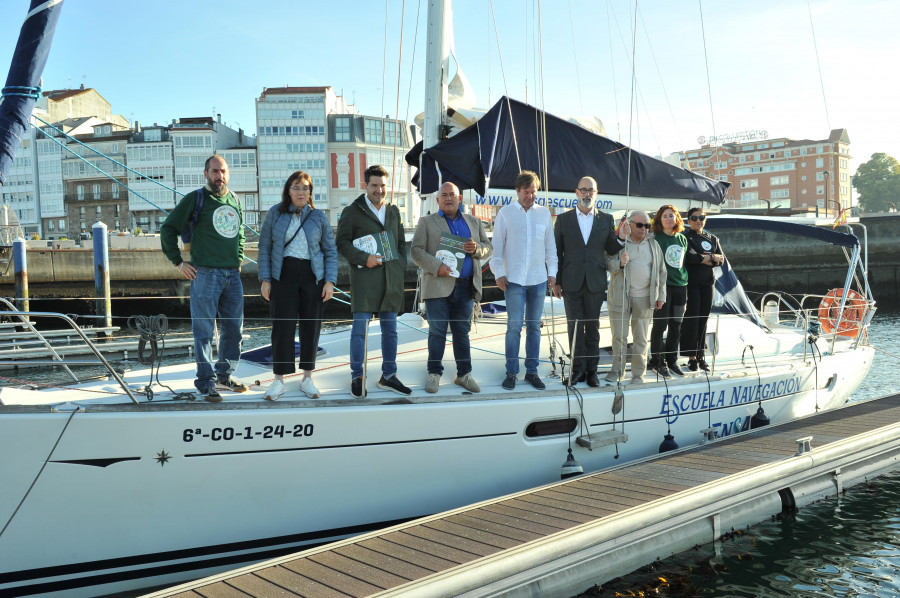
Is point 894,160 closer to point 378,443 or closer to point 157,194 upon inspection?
point 157,194

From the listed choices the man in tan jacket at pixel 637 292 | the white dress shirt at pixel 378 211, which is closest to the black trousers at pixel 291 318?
the white dress shirt at pixel 378 211

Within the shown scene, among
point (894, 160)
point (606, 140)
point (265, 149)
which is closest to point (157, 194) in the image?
point (265, 149)

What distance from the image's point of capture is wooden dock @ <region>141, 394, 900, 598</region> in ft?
12.1

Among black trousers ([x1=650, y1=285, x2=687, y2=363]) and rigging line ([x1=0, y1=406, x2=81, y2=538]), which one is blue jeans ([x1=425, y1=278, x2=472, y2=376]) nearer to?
black trousers ([x1=650, y1=285, x2=687, y2=363])

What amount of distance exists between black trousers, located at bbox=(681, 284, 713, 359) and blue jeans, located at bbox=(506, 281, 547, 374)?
1989mm

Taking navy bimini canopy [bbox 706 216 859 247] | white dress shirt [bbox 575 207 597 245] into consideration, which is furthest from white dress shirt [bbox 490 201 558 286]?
navy bimini canopy [bbox 706 216 859 247]

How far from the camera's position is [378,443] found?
4609 mm

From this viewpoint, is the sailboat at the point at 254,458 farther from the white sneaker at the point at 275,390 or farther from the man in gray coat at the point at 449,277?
the man in gray coat at the point at 449,277

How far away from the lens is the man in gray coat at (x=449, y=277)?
5191mm

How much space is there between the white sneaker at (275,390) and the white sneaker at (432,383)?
1038 millimetres

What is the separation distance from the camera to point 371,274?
4.97m

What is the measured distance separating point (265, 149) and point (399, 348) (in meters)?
59.2

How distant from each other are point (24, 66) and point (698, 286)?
5.85 metres

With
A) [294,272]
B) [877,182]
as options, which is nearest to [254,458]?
[294,272]
